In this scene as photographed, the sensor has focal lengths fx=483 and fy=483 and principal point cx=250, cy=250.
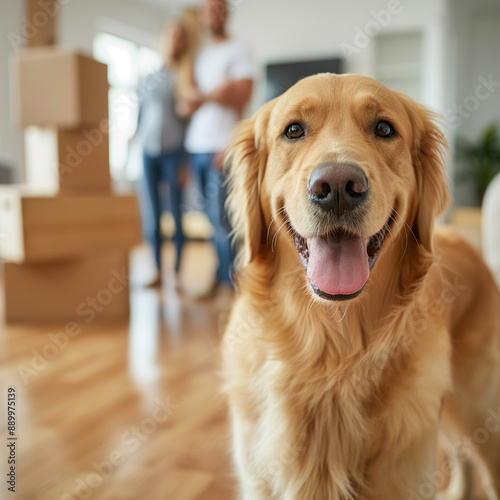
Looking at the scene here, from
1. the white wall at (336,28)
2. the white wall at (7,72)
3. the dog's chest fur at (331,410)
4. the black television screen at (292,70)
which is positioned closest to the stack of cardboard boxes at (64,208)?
the dog's chest fur at (331,410)

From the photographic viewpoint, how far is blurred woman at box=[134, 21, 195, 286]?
390 cm

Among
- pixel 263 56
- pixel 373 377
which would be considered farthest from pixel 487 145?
pixel 373 377

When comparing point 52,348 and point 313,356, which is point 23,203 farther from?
point 313,356

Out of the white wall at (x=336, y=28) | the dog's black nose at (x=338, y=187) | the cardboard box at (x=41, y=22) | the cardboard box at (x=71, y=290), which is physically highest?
the white wall at (x=336, y=28)

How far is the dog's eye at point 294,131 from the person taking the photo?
119 centimetres

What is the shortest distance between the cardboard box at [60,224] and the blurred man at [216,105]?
651 mm

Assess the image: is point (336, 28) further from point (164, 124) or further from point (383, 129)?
point (383, 129)

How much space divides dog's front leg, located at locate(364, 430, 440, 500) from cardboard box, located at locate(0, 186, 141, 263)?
8.44 ft

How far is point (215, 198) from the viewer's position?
3.75 metres

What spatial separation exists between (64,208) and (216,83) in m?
1.49

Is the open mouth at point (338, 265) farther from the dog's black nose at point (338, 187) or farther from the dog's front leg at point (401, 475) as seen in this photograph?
the dog's front leg at point (401, 475)

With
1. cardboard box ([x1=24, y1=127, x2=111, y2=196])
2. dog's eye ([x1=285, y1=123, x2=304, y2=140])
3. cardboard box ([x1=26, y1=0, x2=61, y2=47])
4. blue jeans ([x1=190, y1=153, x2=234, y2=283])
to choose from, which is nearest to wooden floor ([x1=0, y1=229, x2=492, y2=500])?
blue jeans ([x1=190, y1=153, x2=234, y2=283])

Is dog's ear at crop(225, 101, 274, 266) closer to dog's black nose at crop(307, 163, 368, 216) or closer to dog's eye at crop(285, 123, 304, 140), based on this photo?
dog's eye at crop(285, 123, 304, 140)

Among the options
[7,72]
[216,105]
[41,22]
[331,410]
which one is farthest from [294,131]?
[7,72]
